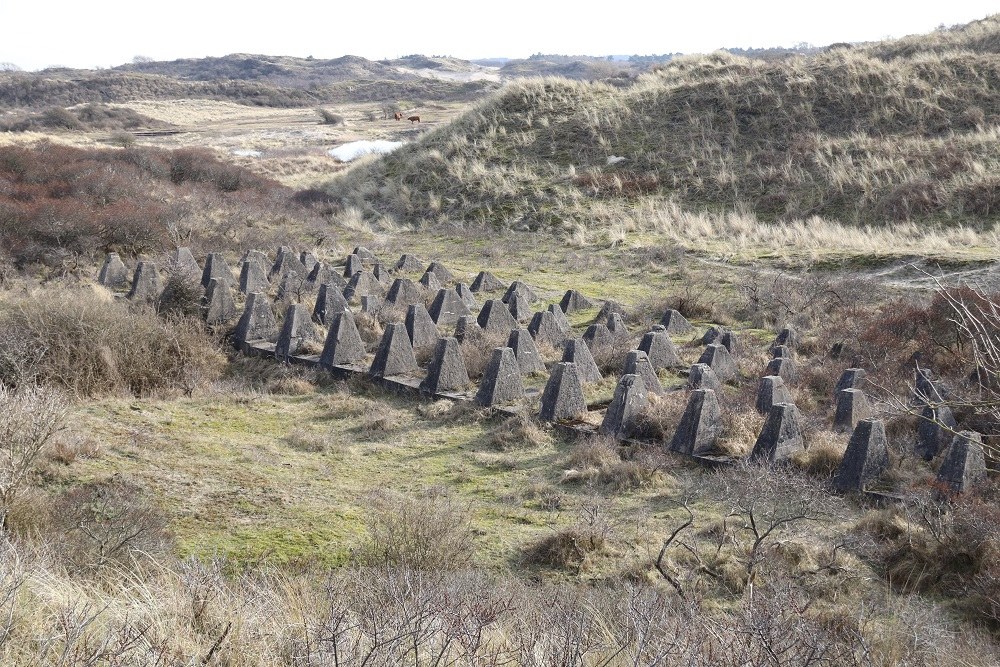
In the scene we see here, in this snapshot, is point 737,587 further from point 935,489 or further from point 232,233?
point 232,233

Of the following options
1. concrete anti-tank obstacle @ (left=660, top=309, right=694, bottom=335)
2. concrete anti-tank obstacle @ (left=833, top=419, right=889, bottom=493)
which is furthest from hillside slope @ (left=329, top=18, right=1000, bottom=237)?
concrete anti-tank obstacle @ (left=833, top=419, right=889, bottom=493)

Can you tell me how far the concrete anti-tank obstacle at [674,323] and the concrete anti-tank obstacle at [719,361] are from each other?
81.2 inches

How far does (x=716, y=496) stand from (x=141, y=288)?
9032 millimetres

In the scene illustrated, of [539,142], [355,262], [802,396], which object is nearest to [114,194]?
[355,262]

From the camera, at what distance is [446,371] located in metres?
9.26

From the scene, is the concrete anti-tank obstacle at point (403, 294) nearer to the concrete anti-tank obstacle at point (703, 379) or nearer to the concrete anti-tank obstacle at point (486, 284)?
the concrete anti-tank obstacle at point (486, 284)

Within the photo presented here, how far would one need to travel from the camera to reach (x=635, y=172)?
2356 cm

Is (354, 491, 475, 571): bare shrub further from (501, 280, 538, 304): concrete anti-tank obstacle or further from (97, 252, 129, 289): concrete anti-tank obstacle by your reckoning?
(97, 252, 129, 289): concrete anti-tank obstacle

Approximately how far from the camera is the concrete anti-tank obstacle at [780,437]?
7.03 m

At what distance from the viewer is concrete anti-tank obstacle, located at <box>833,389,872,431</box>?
7.68m

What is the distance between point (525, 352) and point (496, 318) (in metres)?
1.57

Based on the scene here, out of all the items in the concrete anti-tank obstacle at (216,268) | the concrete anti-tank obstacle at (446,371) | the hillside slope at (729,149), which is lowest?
the concrete anti-tank obstacle at (446,371)

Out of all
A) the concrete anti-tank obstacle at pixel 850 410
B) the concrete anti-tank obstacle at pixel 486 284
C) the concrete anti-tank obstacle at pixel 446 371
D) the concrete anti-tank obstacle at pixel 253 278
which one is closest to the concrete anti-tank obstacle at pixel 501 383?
the concrete anti-tank obstacle at pixel 446 371

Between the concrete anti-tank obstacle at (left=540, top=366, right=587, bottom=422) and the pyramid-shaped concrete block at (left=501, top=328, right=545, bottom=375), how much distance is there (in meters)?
1.48
